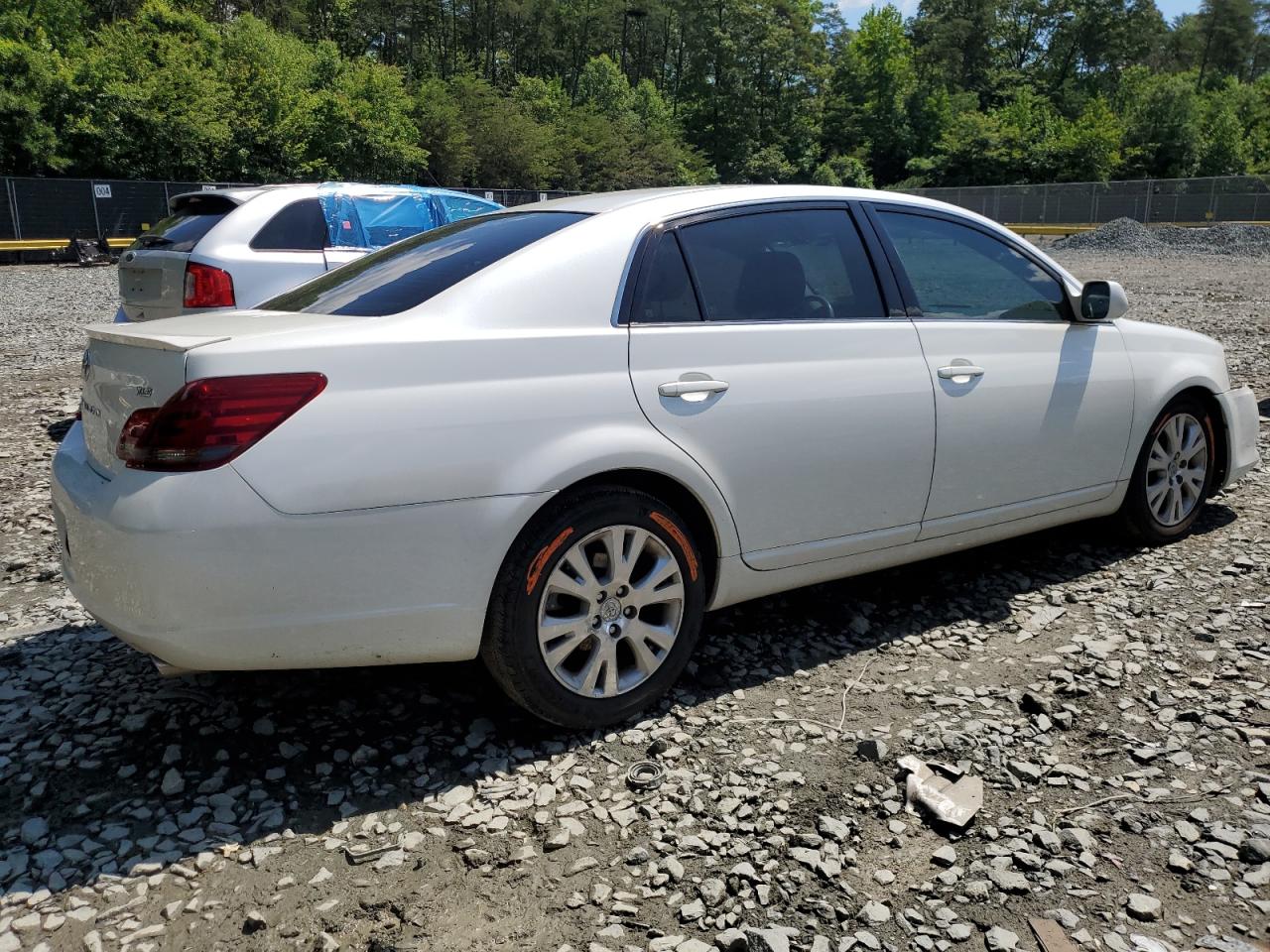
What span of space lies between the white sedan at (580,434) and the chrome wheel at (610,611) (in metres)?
0.01

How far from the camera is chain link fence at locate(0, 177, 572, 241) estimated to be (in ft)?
95.7

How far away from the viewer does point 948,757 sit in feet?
10.3

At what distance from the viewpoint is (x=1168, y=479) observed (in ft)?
16.3

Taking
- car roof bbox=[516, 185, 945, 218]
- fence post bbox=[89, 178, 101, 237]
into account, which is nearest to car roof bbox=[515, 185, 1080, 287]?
car roof bbox=[516, 185, 945, 218]

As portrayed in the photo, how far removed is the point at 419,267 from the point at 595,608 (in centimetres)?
133

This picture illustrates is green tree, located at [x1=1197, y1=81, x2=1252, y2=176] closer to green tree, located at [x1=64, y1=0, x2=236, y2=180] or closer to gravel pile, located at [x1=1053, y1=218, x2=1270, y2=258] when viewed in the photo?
gravel pile, located at [x1=1053, y1=218, x2=1270, y2=258]

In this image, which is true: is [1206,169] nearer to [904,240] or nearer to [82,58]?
[82,58]

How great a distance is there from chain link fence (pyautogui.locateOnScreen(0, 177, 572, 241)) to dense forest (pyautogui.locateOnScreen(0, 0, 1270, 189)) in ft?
27.9

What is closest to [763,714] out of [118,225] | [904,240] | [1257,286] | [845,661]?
[845,661]

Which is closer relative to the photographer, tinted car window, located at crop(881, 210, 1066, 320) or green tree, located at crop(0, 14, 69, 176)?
tinted car window, located at crop(881, 210, 1066, 320)

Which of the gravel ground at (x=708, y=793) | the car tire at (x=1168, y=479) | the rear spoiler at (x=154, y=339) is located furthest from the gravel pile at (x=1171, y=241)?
the rear spoiler at (x=154, y=339)

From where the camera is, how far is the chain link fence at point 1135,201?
4584 cm

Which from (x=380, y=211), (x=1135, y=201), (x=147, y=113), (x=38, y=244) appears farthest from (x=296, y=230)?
(x=1135, y=201)

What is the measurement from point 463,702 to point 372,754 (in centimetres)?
42
